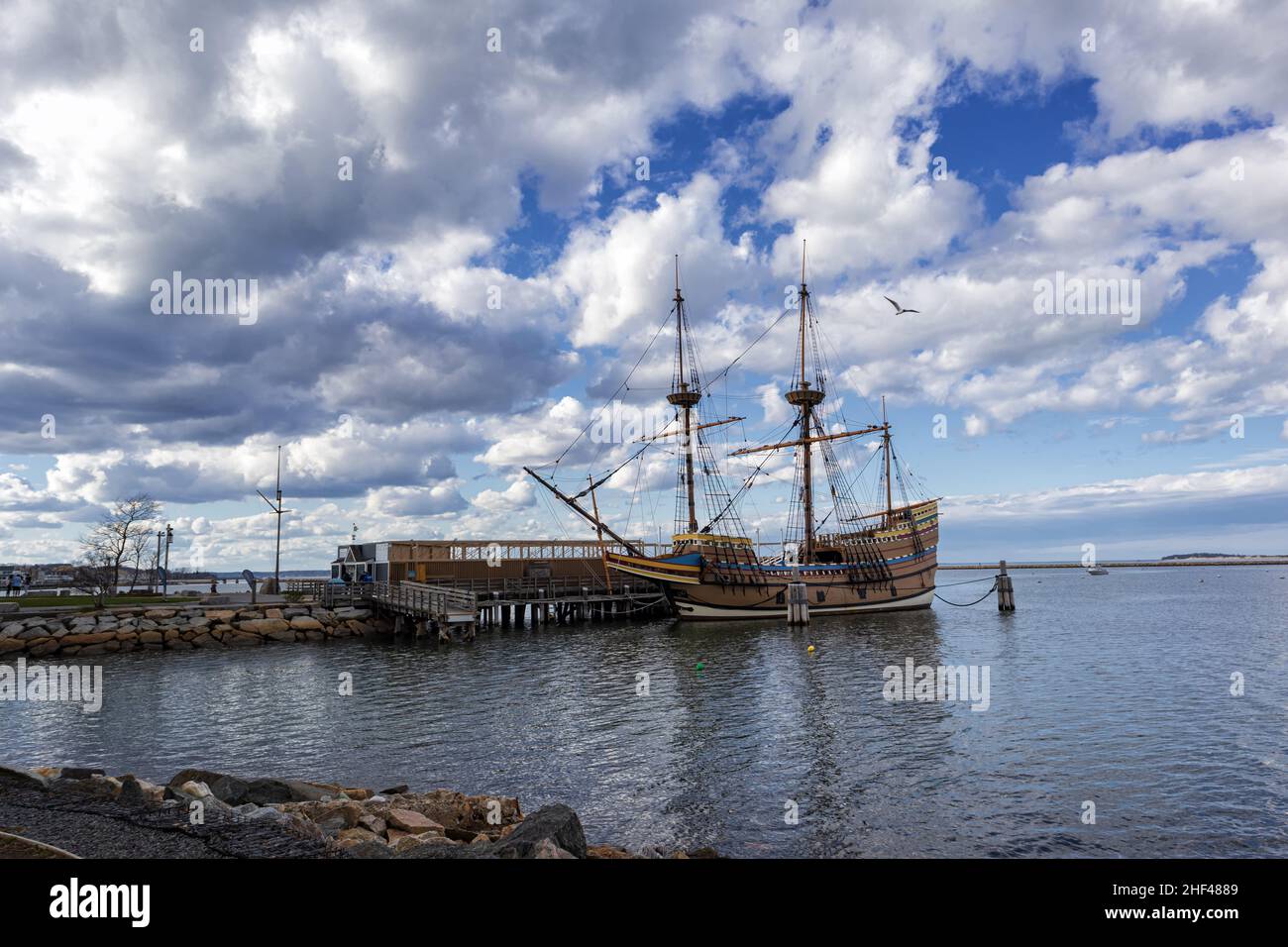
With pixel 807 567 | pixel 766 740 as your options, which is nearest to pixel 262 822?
pixel 766 740

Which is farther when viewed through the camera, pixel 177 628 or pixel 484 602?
pixel 484 602

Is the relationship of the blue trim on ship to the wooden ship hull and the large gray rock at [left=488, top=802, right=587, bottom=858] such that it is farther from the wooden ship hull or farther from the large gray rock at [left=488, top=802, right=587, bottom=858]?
the large gray rock at [left=488, top=802, right=587, bottom=858]

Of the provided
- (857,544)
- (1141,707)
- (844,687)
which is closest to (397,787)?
(844,687)

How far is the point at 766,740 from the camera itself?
1834 cm

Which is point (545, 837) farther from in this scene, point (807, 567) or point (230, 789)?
point (807, 567)

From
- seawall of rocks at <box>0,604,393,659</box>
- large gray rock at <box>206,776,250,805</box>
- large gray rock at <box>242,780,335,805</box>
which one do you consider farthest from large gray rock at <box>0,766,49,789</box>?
seawall of rocks at <box>0,604,393,659</box>

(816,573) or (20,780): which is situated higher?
(20,780)

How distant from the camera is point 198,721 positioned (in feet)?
71.4

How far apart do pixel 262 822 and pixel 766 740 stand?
39.7 feet

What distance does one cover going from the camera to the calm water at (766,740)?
12477mm

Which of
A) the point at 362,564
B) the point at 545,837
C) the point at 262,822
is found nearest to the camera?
the point at 545,837

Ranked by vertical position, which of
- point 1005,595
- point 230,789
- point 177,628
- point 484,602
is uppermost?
point 230,789

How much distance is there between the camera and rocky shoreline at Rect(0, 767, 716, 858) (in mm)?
8789

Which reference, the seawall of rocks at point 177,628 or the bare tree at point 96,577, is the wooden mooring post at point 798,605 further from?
the bare tree at point 96,577
